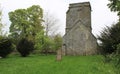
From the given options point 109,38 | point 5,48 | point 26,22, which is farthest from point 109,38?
point 26,22

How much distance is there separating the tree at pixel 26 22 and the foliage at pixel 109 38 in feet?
105

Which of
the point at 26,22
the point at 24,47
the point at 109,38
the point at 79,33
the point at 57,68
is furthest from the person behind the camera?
the point at 26,22

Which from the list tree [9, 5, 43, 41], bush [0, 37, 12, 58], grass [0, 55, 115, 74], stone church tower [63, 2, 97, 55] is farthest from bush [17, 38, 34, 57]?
grass [0, 55, 115, 74]

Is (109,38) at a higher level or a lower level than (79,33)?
lower

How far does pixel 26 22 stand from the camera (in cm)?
5891

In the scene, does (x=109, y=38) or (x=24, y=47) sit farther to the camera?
(x=24, y=47)

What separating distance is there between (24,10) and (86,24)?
57.6 feet

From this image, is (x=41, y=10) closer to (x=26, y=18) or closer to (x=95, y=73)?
(x=26, y=18)

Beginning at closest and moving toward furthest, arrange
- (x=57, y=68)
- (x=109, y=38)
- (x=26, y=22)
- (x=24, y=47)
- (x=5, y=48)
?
(x=57, y=68)
(x=109, y=38)
(x=5, y=48)
(x=24, y=47)
(x=26, y=22)

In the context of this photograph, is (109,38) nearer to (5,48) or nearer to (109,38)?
(109,38)

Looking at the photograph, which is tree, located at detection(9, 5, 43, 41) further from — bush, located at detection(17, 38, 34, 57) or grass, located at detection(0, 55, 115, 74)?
grass, located at detection(0, 55, 115, 74)

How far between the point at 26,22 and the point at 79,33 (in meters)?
15.4

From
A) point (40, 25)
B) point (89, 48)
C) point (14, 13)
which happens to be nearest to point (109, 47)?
point (89, 48)

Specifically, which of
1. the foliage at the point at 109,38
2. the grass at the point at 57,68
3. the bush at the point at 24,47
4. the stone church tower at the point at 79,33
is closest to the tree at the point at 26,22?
the stone church tower at the point at 79,33
